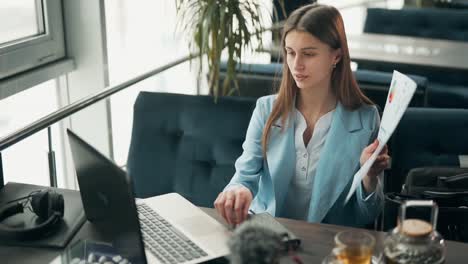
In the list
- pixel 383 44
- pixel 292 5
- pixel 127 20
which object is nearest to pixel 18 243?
pixel 127 20

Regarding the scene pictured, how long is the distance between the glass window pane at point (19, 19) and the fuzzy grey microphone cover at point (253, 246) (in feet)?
6.52

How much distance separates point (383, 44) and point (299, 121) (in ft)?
7.21

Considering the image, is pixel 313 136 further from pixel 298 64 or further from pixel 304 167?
pixel 298 64

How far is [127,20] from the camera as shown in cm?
333

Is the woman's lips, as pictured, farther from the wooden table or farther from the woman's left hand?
the wooden table

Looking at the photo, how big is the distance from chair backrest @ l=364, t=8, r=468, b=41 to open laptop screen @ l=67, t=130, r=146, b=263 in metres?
3.34

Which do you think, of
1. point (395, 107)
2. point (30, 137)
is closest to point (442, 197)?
point (395, 107)

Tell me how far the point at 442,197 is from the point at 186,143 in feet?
2.84

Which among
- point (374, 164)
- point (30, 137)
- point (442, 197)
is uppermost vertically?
point (374, 164)

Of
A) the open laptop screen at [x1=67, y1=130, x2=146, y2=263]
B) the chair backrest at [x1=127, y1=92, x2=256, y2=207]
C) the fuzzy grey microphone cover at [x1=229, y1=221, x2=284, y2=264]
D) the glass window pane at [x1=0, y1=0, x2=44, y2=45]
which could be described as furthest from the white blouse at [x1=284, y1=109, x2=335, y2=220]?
the glass window pane at [x1=0, y1=0, x2=44, y2=45]

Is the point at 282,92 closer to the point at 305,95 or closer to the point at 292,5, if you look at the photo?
the point at 305,95

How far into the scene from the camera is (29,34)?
110 inches

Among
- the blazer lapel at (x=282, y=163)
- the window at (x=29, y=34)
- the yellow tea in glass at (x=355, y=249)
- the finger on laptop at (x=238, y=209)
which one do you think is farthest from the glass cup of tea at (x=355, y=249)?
the window at (x=29, y=34)

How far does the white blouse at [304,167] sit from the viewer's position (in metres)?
1.94
